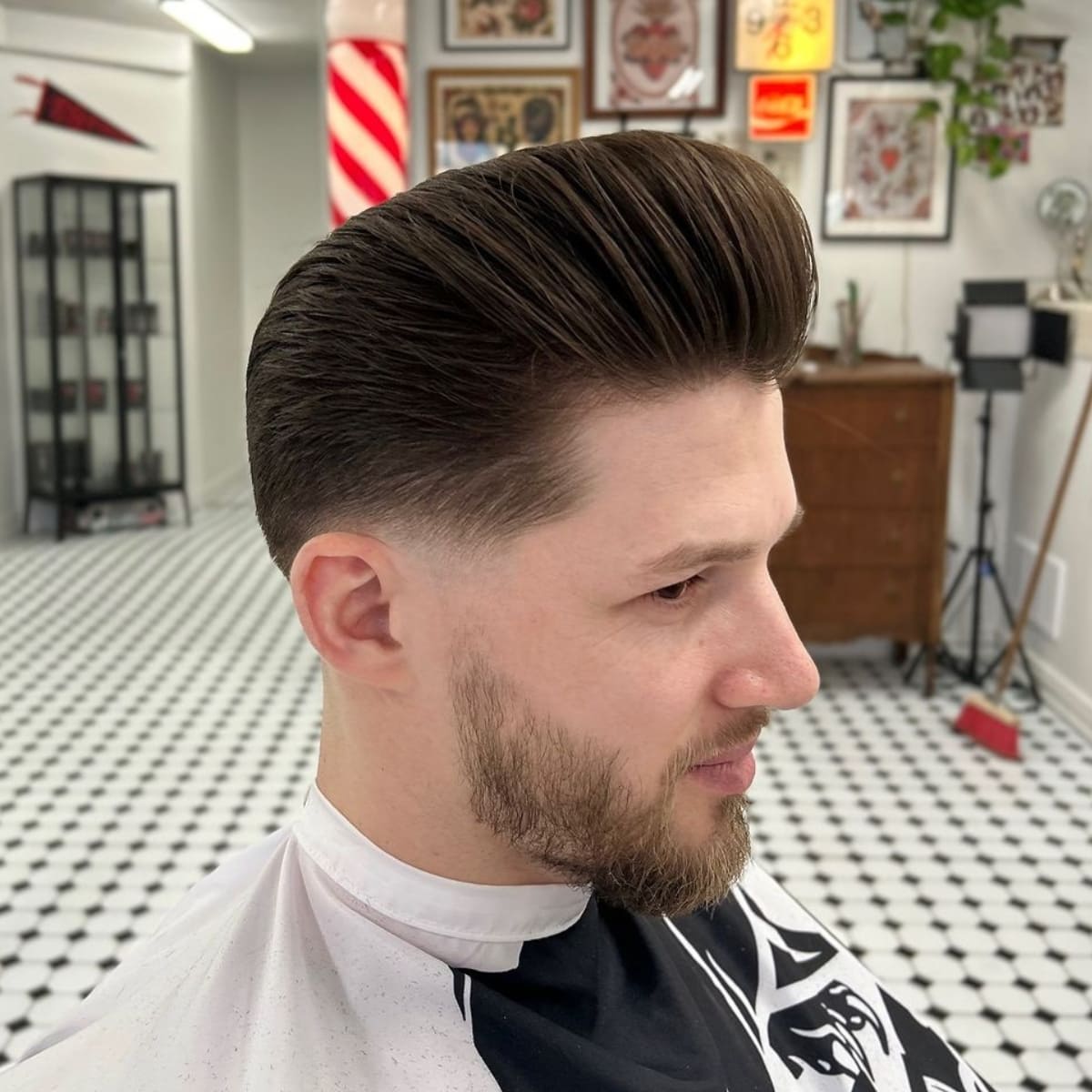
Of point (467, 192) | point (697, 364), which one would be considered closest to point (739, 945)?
point (697, 364)

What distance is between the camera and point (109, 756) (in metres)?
3.75

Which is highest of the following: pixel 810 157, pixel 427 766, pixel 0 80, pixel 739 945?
pixel 0 80

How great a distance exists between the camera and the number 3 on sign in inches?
164

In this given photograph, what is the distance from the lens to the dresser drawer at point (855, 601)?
427cm

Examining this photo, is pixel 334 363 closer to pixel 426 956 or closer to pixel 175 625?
pixel 426 956

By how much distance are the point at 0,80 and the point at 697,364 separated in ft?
24.3

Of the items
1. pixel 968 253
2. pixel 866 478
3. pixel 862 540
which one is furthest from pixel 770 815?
pixel 968 253

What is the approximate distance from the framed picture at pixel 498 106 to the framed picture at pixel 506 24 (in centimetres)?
10

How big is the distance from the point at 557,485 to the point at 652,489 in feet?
0.22

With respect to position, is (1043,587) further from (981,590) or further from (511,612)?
(511,612)

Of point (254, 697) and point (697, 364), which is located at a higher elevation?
point (697, 364)

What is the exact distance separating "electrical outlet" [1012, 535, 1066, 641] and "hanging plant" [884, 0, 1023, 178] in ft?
4.60

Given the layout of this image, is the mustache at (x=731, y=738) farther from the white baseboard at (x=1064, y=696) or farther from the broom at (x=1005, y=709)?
the white baseboard at (x=1064, y=696)

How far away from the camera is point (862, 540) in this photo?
424 cm
